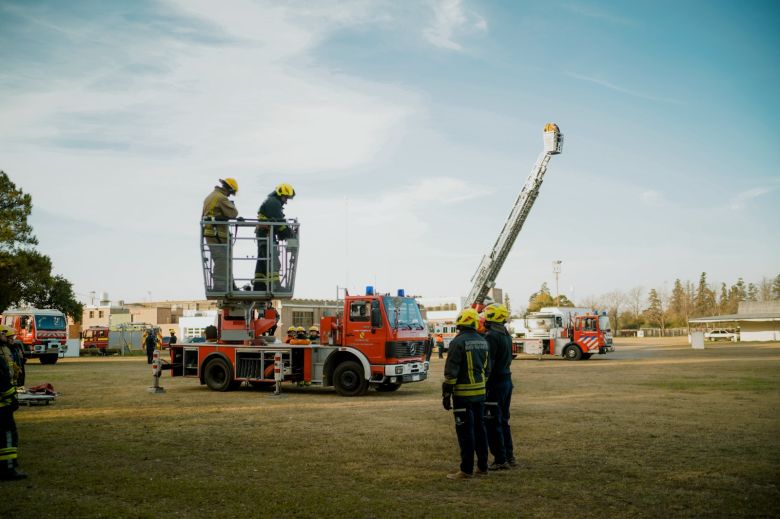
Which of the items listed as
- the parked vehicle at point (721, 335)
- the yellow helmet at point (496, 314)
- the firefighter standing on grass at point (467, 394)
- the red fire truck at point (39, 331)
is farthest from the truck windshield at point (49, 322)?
the parked vehicle at point (721, 335)

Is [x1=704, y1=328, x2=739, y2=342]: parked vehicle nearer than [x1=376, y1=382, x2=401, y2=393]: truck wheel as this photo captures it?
No

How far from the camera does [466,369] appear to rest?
7.78 metres

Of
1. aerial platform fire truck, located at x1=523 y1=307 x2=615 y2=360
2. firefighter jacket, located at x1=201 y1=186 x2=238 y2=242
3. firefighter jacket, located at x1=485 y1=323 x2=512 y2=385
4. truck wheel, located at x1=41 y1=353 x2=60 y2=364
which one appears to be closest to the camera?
firefighter jacket, located at x1=485 y1=323 x2=512 y2=385

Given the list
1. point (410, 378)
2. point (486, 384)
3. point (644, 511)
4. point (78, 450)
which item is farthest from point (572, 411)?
point (78, 450)

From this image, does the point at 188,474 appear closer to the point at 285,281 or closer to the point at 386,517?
the point at 386,517

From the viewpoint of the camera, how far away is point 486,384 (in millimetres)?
8398

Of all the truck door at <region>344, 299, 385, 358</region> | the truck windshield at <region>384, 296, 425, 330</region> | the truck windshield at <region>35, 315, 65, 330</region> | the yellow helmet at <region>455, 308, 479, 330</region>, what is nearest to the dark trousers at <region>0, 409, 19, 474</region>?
the yellow helmet at <region>455, 308, 479, 330</region>

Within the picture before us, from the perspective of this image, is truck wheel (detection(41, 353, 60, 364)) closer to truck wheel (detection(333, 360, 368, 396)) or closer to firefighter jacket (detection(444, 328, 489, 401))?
truck wheel (detection(333, 360, 368, 396))

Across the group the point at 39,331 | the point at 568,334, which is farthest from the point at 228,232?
the point at 568,334

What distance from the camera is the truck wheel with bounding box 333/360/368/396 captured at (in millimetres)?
16625

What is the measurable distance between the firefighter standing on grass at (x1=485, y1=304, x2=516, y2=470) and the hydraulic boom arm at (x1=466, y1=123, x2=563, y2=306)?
909 inches

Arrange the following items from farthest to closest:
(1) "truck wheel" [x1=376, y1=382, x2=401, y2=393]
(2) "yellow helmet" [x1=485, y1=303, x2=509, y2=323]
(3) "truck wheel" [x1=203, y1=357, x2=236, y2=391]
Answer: (1) "truck wheel" [x1=376, y1=382, x2=401, y2=393] < (3) "truck wheel" [x1=203, y1=357, x2=236, y2=391] < (2) "yellow helmet" [x1=485, y1=303, x2=509, y2=323]

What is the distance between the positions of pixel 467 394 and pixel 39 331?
31.7m

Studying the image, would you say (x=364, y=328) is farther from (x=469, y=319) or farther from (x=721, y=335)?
(x=721, y=335)
